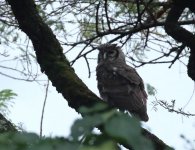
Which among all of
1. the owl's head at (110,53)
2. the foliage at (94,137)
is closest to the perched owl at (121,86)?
the owl's head at (110,53)

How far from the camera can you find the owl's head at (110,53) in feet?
16.0

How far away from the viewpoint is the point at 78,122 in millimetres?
829

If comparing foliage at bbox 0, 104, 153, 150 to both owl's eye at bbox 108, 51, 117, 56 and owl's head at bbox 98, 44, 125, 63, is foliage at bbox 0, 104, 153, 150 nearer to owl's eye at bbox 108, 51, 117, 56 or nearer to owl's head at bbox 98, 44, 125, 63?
owl's head at bbox 98, 44, 125, 63

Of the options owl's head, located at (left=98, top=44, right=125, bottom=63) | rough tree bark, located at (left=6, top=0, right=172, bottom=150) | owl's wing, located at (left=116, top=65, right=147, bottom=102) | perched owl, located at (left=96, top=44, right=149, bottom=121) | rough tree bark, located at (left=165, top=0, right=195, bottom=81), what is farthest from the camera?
owl's head, located at (left=98, top=44, right=125, bottom=63)

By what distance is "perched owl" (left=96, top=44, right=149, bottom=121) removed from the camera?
164 inches

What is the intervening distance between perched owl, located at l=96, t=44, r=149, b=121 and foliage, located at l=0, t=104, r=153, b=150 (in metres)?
3.10

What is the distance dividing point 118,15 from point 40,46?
4.00 ft

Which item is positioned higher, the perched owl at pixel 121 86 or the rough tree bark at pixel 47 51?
the perched owl at pixel 121 86

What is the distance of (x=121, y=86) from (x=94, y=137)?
11.6ft

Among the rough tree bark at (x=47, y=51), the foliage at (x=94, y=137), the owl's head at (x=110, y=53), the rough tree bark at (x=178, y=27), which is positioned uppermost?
the owl's head at (x=110, y=53)

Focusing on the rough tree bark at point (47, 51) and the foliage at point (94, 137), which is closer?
the foliage at point (94, 137)

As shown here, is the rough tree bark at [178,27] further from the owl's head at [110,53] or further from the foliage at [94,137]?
the foliage at [94,137]

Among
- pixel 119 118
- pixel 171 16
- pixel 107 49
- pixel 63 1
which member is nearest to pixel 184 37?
pixel 171 16

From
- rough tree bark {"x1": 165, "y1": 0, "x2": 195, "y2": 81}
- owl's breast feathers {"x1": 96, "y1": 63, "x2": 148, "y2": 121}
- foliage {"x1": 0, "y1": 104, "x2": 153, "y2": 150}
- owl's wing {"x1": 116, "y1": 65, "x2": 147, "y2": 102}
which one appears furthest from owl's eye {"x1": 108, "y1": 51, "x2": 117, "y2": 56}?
foliage {"x1": 0, "y1": 104, "x2": 153, "y2": 150}
